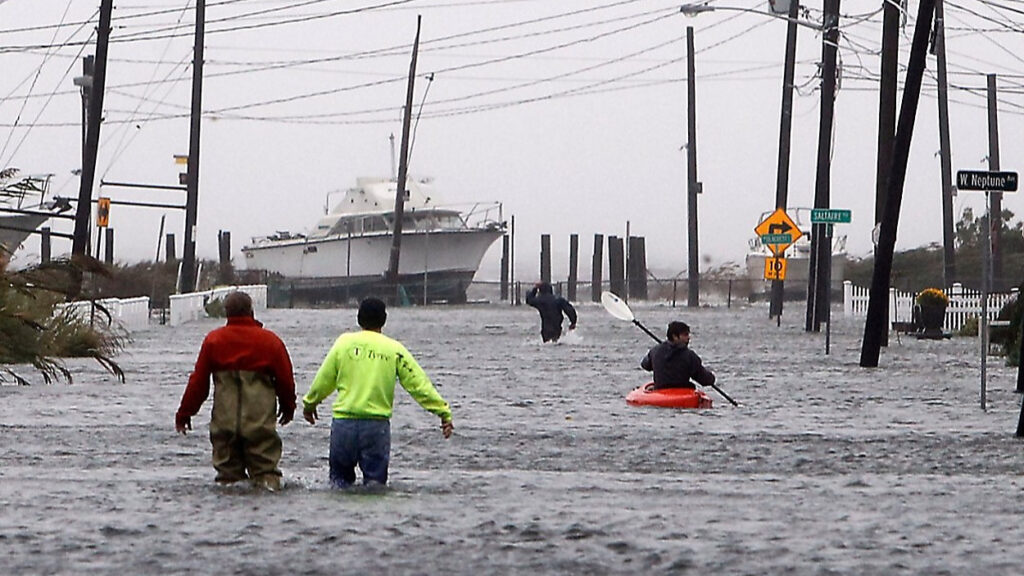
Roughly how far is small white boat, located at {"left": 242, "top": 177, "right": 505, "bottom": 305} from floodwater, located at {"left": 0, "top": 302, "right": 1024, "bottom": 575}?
193ft

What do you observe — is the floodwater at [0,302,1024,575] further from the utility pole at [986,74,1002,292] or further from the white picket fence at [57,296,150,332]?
the utility pole at [986,74,1002,292]

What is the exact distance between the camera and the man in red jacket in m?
13.7

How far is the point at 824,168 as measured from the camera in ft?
158

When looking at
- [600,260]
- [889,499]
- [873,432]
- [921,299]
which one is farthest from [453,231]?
[889,499]

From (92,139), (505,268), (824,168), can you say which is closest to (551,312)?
(92,139)

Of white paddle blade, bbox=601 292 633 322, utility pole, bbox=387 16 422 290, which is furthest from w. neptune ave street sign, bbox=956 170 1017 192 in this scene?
utility pole, bbox=387 16 422 290

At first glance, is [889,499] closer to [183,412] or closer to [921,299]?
[183,412]

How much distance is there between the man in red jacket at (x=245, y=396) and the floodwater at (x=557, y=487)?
287mm

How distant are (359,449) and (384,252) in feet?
243

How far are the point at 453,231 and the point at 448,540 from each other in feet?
248

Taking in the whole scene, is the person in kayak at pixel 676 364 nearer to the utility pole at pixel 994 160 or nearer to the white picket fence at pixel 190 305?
the white picket fence at pixel 190 305

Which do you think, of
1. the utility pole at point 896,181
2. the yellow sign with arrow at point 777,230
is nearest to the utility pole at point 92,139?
the yellow sign with arrow at point 777,230

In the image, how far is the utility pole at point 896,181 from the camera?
2898cm

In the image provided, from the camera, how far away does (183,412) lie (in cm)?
1398
